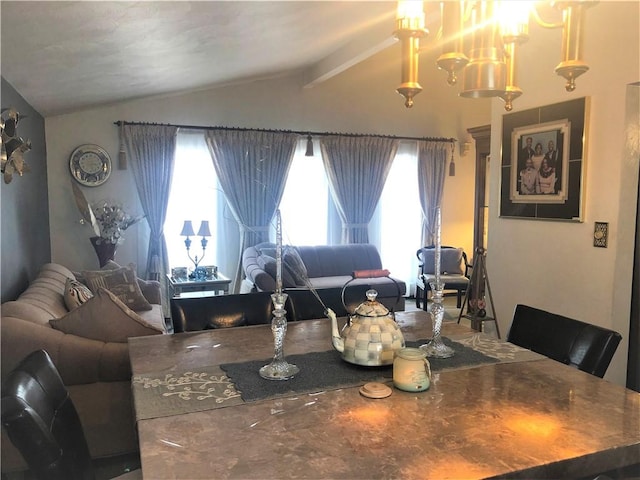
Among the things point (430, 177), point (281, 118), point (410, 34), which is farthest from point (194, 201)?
point (410, 34)

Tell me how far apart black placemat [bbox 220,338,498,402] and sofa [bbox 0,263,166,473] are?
3.20ft

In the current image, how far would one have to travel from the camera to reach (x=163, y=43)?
10.3ft

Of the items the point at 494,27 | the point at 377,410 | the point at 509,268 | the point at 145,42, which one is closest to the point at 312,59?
the point at 145,42

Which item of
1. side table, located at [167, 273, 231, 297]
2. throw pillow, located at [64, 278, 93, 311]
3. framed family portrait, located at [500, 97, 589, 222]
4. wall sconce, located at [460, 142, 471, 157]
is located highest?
wall sconce, located at [460, 142, 471, 157]

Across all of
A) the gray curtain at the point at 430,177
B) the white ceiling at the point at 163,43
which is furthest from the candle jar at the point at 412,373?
the gray curtain at the point at 430,177

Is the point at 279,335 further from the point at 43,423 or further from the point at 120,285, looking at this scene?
the point at 120,285

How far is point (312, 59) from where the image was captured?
5.36m

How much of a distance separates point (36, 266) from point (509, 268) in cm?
390

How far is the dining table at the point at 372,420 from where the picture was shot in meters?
1.12

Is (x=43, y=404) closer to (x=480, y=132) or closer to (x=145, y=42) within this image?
(x=145, y=42)

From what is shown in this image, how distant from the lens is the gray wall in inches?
123

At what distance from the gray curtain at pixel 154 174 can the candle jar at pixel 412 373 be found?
14.6 ft

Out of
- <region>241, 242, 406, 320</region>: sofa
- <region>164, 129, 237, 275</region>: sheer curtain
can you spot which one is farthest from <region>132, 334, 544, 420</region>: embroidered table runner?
<region>164, 129, 237, 275</region>: sheer curtain

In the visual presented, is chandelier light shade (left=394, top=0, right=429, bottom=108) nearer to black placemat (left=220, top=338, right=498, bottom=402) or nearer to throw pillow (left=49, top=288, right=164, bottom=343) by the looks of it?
black placemat (left=220, top=338, right=498, bottom=402)
